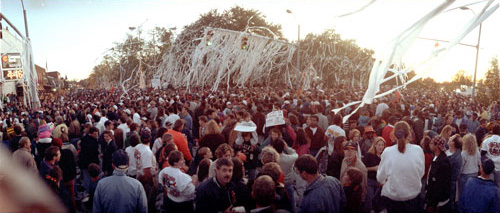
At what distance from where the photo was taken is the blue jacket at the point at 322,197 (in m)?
3.01

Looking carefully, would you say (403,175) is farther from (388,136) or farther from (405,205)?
(388,136)

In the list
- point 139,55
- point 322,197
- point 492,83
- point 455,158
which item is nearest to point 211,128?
point 322,197

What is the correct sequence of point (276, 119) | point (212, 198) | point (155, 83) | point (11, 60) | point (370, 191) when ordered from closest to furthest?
point (212, 198)
point (370, 191)
point (276, 119)
point (11, 60)
point (155, 83)

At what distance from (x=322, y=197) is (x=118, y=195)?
2.29 m

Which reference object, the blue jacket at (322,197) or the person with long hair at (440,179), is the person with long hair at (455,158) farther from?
the blue jacket at (322,197)

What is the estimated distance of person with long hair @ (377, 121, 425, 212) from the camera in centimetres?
387

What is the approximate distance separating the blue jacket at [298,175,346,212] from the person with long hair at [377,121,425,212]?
3.43 feet

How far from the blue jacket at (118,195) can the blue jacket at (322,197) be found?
198 cm

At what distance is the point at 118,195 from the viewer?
365 centimetres

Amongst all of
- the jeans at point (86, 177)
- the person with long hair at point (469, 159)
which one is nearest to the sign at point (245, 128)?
the jeans at point (86, 177)

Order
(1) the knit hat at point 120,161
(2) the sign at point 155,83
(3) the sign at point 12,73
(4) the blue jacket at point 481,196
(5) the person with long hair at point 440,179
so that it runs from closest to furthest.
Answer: (4) the blue jacket at point 481,196 → (1) the knit hat at point 120,161 → (5) the person with long hair at point 440,179 → (3) the sign at point 12,73 → (2) the sign at point 155,83

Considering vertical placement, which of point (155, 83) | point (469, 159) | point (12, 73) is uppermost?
point (12, 73)

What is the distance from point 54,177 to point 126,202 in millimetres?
1396

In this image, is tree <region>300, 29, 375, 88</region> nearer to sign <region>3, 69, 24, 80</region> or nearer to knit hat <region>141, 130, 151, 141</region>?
sign <region>3, 69, 24, 80</region>
